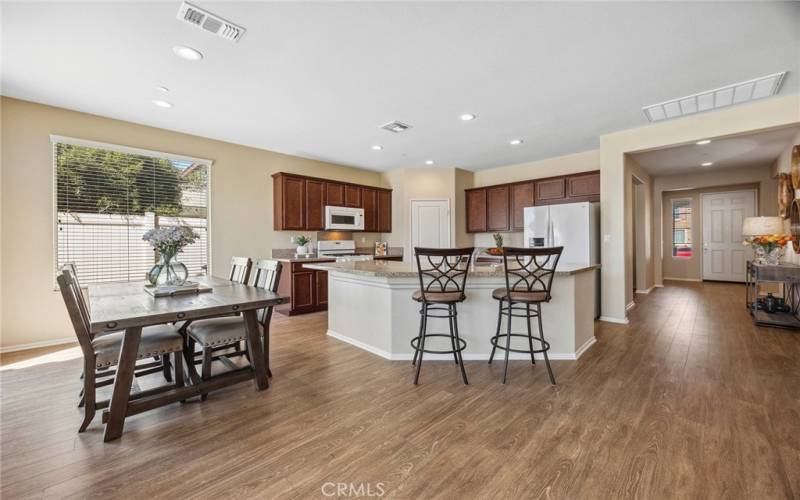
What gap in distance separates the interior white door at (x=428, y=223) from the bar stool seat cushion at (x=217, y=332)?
433 cm

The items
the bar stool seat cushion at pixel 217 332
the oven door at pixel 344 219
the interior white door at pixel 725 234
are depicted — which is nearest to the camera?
the bar stool seat cushion at pixel 217 332

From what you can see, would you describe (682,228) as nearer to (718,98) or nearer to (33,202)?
(718,98)

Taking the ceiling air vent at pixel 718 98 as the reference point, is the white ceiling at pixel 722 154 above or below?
above

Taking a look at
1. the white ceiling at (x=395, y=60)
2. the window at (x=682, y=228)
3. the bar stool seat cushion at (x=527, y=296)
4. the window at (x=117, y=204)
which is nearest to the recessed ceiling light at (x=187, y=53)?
the white ceiling at (x=395, y=60)

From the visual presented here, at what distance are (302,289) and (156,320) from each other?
3.18 metres

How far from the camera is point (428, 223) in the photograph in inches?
257

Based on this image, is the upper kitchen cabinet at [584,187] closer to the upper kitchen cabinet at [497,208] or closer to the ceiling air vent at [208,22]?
the upper kitchen cabinet at [497,208]

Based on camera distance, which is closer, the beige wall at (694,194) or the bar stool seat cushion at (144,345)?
the bar stool seat cushion at (144,345)

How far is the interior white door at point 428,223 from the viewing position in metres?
6.52

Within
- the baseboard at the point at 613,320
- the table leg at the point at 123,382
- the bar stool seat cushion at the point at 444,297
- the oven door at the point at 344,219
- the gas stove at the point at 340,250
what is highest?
the oven door at the point at 344,219

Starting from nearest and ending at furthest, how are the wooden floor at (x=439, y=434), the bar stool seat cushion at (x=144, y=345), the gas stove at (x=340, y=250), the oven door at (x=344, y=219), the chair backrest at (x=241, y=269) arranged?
1. the wooden floor at (x=439, y=434)
2. the bar stool seat cushion at (x=144, y=345)
3. the chair backrest at (x=241, y=269)
4. the oven door at (x=344, y=219)
5. the gas stove at (x=340, y=250)

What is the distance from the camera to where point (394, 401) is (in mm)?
2344

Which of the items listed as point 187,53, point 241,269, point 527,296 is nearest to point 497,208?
point 527,296

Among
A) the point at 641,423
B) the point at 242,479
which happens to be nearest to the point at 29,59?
the point at 242,479
